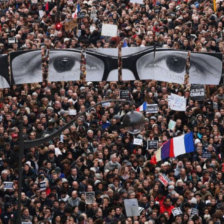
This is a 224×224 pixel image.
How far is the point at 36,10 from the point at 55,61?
706cm

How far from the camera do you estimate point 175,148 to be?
26953 mm

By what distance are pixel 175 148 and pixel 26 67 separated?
4978 mm

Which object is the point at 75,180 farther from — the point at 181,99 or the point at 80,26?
the point at 80,26

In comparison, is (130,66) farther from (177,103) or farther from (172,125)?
(172,125)

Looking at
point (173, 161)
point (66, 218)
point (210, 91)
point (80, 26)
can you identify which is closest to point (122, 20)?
point (80, 26)

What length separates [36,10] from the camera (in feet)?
119

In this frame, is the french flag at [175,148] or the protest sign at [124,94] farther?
the protest sign at [124,94]

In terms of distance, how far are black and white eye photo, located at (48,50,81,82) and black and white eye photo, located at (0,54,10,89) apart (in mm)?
1179

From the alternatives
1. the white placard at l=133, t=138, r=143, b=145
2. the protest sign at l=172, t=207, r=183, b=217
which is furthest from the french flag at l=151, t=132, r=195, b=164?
the protest sign at l=172, t=207, r=183, b=217

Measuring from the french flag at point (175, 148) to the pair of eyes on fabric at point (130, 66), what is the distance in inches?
121

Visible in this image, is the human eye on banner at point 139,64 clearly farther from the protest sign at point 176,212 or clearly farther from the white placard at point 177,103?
the protest sign at point 176,212

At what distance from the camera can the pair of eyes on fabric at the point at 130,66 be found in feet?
97.2

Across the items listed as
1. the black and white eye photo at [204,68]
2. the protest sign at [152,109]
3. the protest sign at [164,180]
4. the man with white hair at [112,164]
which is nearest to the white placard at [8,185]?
the man with white hair at [112,164]

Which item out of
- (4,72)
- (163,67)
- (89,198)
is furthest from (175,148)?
(4,72)
